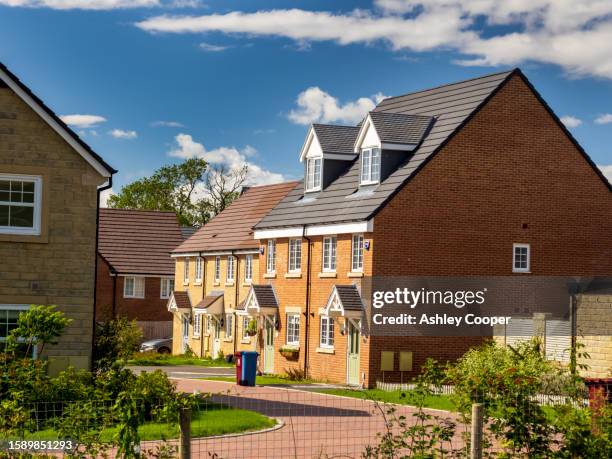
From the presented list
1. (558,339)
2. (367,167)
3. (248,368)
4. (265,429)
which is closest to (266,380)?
(248,368)

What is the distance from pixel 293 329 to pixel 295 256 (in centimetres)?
313

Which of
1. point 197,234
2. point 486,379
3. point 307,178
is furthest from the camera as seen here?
point 197,234

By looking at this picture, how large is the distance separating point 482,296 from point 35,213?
1997cm

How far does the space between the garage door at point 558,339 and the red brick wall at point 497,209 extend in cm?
322

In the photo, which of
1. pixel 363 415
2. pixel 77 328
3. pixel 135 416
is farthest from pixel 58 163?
pixel 135 416

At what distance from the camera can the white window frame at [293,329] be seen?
151 feet

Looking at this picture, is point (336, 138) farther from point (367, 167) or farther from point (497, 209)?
point (497, 209)

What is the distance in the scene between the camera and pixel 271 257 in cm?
4919

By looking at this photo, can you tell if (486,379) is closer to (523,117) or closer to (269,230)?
(523,117)

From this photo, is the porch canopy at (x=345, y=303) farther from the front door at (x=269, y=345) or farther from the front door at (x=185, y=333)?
the front door at (x=185, y=333)

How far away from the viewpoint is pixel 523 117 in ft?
137

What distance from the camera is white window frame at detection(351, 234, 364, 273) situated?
133 ft

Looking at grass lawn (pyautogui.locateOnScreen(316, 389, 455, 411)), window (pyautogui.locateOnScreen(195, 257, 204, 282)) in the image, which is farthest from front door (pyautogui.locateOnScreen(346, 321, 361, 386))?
window (pyautogui.locateOnScreen(195, 257, 204, 282))

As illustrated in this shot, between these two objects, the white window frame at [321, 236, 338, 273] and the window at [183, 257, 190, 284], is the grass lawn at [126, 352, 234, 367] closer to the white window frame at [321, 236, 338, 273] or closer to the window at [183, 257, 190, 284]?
the window at [183, 257, 190, 284]
